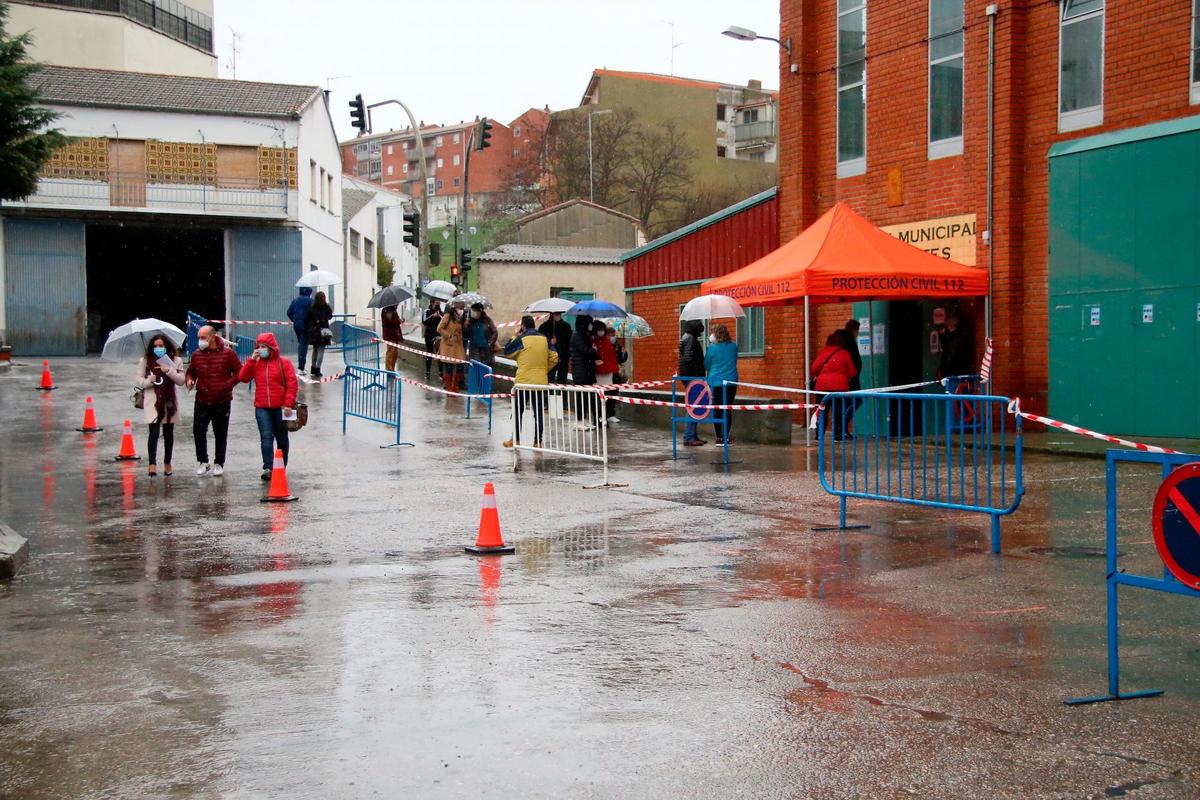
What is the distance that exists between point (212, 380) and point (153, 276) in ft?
102

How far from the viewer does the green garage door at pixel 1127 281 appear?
631 inches

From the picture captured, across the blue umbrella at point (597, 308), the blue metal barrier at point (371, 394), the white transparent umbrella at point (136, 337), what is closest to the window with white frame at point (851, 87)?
the blue umbrella at point (597, 308)

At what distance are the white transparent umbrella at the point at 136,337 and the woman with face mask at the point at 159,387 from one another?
9.8 inches

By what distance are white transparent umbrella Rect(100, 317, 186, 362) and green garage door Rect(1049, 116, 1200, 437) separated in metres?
12.2

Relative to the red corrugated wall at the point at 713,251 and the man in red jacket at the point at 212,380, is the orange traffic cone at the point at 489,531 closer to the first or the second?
the man in red jacket at the point at 212,380

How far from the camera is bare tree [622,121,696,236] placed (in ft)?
225

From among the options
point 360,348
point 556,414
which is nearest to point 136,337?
point 556,414

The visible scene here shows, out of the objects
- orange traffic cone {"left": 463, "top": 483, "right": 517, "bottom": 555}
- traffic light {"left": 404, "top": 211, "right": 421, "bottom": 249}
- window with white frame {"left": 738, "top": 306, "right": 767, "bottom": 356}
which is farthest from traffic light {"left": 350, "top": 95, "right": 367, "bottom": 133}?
orange traffic cone {"left": 463, "top": 483, "right": 517, "bottom": 555}

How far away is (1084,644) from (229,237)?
121 ft

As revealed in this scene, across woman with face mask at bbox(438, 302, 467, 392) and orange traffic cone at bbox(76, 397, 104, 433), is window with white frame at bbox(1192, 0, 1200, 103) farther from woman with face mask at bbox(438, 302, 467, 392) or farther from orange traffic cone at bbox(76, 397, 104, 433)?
orange traffic cone at bbox(76, 397, 104, 433)

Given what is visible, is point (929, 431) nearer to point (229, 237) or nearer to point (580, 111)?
point (229, 237)

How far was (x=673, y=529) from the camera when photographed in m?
11.1

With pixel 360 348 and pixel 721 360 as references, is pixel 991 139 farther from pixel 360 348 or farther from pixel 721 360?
pixel 360 348

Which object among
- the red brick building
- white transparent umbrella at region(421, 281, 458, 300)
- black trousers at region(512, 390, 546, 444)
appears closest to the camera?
black trousers at region(512, 390, 546, 444)
